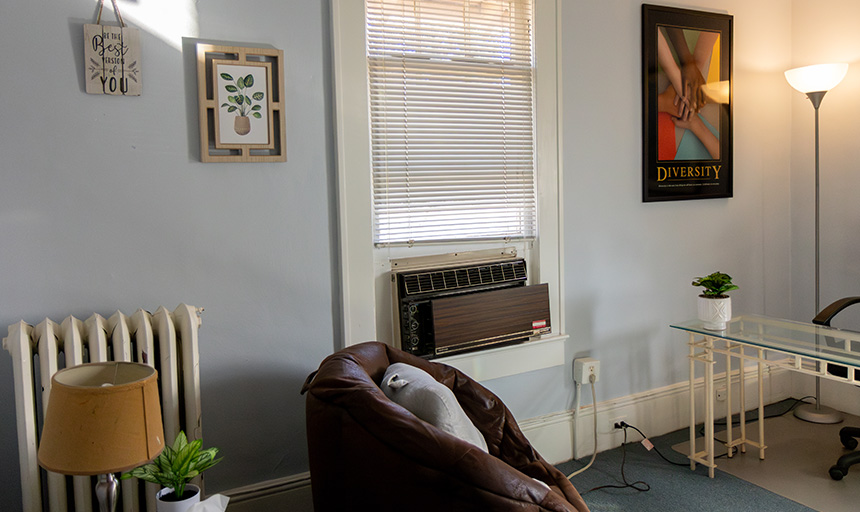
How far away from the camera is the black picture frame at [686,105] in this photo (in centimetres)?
336

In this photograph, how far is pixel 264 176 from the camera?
2410mm

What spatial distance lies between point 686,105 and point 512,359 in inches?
67.4

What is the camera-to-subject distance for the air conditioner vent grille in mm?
2691

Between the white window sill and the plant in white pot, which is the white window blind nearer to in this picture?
the white window sill

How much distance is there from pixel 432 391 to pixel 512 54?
5.61 ft

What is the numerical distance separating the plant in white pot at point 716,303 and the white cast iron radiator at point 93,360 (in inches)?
84.8

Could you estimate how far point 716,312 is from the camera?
2.89 meters

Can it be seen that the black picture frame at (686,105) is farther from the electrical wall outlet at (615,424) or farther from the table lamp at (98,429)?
→ the table lamp at (98,429)

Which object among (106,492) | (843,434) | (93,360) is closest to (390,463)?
(106,492)

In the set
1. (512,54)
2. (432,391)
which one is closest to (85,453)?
(432,391)

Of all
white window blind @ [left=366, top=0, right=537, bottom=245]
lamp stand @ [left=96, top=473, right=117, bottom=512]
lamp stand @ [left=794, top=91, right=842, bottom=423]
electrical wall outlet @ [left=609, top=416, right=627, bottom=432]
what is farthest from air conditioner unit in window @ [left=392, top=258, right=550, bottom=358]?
lamp stand @ [left=794, top=91, right=842, bottom=423]

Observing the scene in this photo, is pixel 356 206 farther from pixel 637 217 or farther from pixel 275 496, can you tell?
pixel 637 217

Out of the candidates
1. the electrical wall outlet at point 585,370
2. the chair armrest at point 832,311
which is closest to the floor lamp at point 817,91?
the chair armrest at point 832,311

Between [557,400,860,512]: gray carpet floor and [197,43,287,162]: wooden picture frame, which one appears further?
[557,400,860,512]: gray carpet floor
